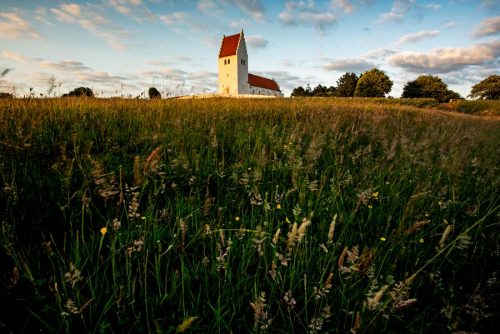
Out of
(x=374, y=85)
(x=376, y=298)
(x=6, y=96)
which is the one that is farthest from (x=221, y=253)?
(x=374, y=85)

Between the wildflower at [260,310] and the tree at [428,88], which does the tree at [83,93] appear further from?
the tree at [428,88]

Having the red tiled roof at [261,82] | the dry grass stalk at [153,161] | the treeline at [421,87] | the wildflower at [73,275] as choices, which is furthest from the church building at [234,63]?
the wildflower at [73,275]

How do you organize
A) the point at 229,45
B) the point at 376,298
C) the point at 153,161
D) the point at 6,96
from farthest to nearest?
the point at 229,45 < the point at 6,96 < the point at 153,161 < the point at 376,298

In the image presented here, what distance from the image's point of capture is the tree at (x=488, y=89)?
59.6 m

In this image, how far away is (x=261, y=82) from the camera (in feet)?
243

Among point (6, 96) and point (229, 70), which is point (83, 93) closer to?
point (6, 96)

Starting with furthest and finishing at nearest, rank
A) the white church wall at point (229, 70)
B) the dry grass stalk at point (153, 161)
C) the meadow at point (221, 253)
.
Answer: the white church wall at point (229, 70) < the dry grass stalk at point (153, 161) < the meadow at point (221, 253)

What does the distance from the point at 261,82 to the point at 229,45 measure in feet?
49.9

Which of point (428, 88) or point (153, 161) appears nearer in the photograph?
point (153, 161)

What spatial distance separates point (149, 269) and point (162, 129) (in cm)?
258

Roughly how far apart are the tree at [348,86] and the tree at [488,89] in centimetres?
2603

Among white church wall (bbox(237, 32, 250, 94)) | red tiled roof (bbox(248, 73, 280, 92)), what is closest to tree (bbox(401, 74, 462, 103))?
red tiled roof (bbox(248, 73, 280, 92))

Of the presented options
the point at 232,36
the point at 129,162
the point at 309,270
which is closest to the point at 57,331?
the point at 309,270

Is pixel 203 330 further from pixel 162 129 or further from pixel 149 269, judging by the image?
pixel 162 129
